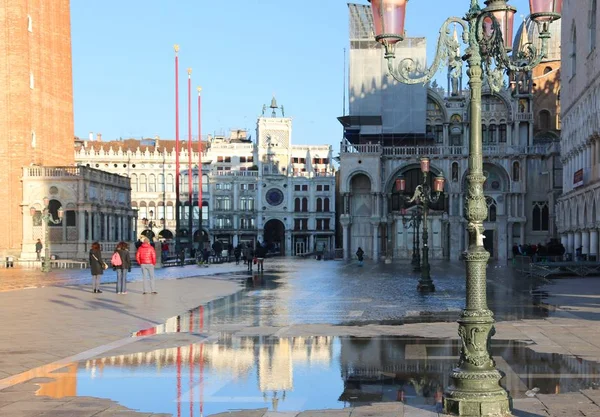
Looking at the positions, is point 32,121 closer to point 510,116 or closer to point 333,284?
point 333,284

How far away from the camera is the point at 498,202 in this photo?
75.1 m

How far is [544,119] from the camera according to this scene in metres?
84.1

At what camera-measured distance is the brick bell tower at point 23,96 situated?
5759cm

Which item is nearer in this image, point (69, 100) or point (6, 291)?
point (6, 291)

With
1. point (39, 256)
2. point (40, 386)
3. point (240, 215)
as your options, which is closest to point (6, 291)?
point (40, 386)

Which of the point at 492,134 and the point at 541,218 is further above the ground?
the point at 492,134

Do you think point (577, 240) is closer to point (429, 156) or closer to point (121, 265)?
point (429, 156)

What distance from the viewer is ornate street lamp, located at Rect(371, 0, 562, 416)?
348 inches

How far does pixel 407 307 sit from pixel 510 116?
189 ft

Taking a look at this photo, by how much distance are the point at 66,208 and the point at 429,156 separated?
31.4 m

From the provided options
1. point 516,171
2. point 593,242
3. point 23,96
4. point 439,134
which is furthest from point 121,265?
point 439,134

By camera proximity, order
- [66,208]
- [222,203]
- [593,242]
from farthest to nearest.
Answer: [222,203] < [66,208] < [593,242]

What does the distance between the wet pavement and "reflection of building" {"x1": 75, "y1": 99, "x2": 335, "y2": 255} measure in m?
77.4

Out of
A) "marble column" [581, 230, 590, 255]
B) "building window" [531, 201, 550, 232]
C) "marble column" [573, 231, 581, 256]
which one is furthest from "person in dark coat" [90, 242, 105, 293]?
"building window" [531, 201, 550, 232]
